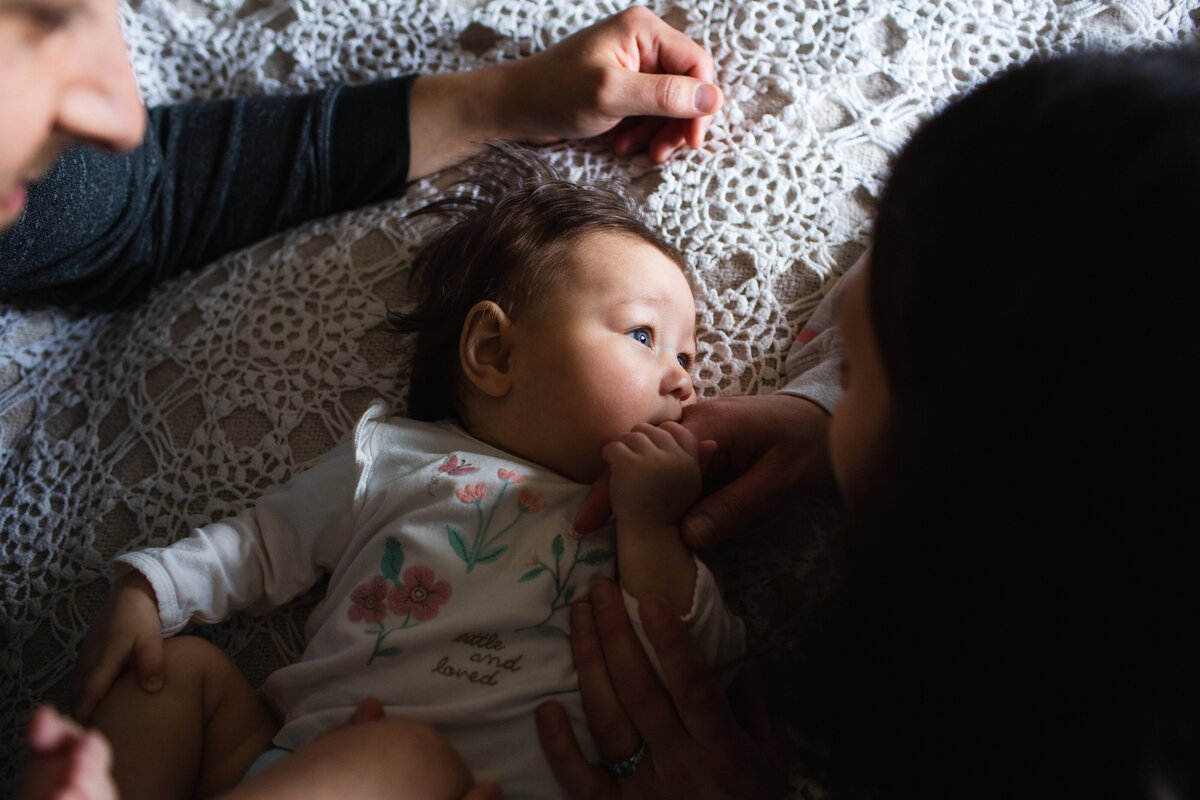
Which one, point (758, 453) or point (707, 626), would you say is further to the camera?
point (758, 453)

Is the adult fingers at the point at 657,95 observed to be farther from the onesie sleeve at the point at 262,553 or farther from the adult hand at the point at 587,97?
the onesie sleeve at the point at 262,553

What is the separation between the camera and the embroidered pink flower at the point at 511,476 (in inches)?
37.2

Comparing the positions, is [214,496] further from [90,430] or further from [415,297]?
[415,297]

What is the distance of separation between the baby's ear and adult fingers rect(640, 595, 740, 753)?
348 millimetres

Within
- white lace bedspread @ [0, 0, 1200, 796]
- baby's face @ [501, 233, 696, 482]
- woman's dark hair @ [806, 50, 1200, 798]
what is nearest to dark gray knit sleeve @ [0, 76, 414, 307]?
white lace bedspread @ [0, 0, 1200, 796]

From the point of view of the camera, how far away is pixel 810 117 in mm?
1159

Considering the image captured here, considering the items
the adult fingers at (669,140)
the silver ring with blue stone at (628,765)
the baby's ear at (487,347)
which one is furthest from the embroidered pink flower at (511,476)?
the adult fingers at (669,140)

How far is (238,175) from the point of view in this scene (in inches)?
49.4

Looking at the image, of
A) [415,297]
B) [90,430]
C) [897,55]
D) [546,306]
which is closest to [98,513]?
[90,430]

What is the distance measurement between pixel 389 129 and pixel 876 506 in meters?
0.96

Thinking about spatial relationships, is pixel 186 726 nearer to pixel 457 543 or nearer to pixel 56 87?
pixel 457 543

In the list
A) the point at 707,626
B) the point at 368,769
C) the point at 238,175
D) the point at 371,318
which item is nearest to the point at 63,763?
the point at 368,769

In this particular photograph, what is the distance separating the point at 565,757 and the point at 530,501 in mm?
277

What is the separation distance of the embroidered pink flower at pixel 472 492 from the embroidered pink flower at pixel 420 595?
0.29 ft
